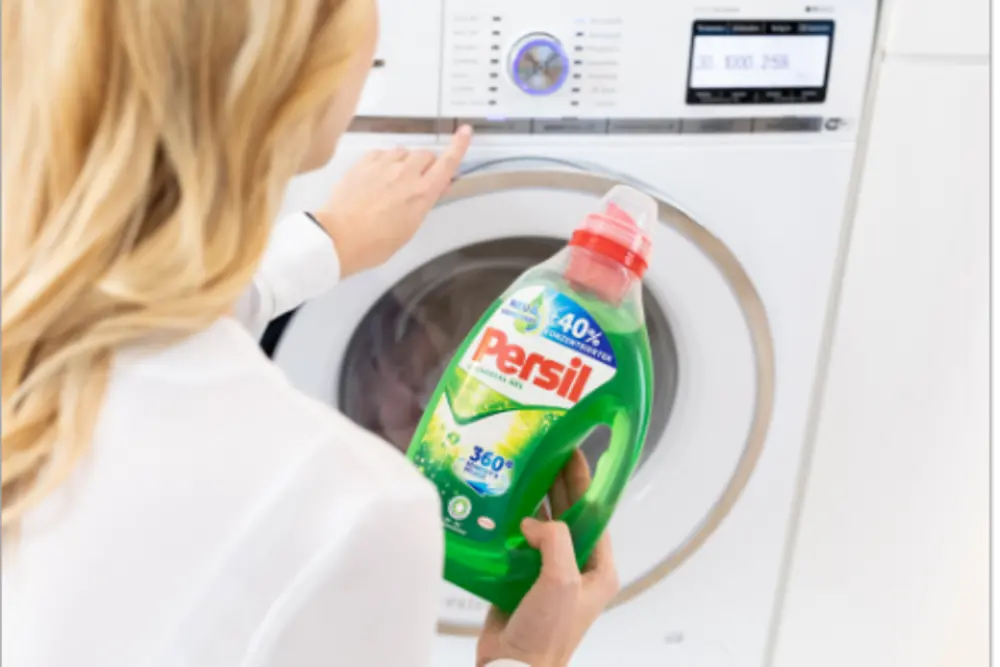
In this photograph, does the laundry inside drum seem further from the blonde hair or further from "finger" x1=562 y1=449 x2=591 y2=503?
the blonde hair

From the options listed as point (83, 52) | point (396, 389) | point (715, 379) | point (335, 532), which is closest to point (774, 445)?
point (715, 379)

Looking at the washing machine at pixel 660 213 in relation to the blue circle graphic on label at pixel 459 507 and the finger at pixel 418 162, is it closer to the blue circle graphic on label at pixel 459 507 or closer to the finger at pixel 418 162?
the finger at pixel 418 162

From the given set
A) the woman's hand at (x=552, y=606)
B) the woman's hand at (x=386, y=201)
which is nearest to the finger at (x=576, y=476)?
the woman's hand at (x=552, y=606)

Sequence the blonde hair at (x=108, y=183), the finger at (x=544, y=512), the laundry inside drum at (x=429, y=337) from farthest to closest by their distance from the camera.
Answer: the laundry inside drum at (x=429, y=337), the finger at (x=544, y=512), the blonde hair at (x=108, y=183)

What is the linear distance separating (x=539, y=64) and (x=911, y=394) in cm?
50

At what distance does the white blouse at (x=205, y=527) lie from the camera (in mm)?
485

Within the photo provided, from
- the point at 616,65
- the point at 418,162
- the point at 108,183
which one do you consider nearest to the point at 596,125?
the point at 616,65

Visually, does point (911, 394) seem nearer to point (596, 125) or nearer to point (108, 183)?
point (596, 125)

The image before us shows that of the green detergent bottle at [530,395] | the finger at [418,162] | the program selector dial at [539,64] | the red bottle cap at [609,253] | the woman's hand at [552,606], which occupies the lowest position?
the woman's hand at [552,606]

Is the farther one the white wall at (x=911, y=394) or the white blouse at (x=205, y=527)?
the white wall at (x=911, y=394)

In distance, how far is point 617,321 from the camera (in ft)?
2.57

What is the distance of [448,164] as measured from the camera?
2.91ft

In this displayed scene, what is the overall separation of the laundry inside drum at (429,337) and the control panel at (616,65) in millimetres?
145

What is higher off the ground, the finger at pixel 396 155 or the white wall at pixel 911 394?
the finger at pixel 396 155
